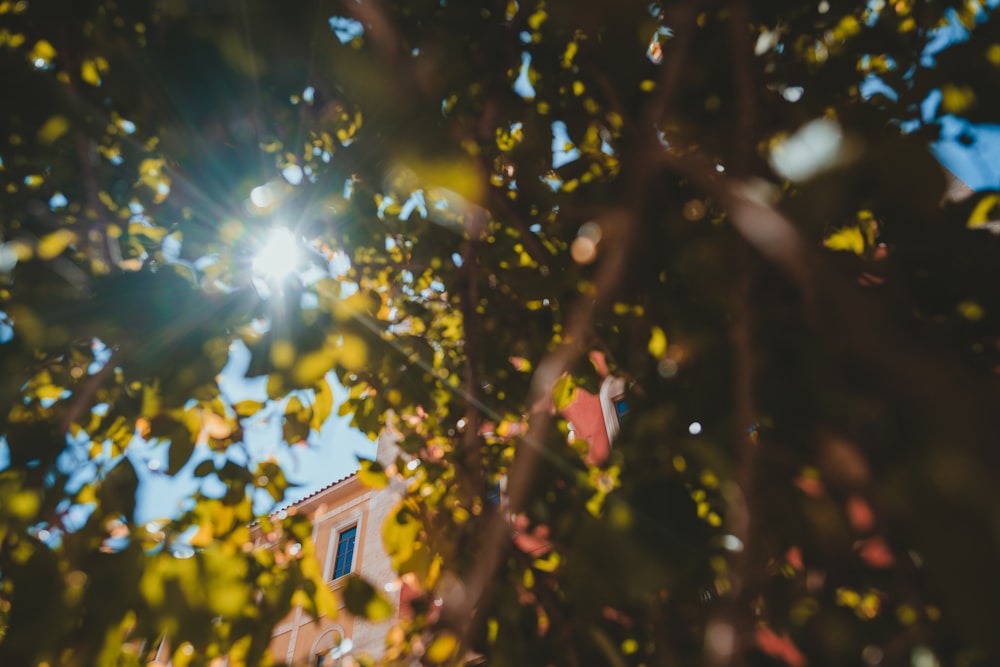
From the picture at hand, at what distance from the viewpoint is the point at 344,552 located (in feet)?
40.7

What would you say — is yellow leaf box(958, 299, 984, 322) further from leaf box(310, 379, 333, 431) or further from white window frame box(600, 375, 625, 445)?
white window frame box(600, 375, 625, 445)

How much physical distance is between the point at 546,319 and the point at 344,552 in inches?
465

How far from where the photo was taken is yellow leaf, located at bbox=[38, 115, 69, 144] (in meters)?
2.02

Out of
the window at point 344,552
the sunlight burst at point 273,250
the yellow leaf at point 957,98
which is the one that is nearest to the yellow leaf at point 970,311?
the yellow leaf at point 957,98

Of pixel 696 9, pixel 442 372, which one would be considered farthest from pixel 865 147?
pixel 442 372

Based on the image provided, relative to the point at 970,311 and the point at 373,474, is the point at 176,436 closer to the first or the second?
the point at 373,474

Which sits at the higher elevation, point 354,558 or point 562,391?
point 354,558

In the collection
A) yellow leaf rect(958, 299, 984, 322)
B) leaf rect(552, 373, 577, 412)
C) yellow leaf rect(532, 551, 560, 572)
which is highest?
leaf rect(552, 373, 577, 412)

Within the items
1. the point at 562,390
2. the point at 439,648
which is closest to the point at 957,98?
the point at 562,390

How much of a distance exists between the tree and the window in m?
10.6

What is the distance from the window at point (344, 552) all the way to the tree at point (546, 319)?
1063cm

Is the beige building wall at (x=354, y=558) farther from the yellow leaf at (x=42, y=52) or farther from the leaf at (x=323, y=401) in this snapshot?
the yellow leaf at (x=42, y=52)

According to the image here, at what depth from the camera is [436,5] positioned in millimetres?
2066

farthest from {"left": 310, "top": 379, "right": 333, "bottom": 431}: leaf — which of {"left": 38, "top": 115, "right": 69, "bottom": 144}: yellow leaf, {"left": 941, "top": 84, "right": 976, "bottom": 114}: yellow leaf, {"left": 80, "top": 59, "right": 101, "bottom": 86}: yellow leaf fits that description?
{"left": 941, "top": 84, "right": 976, "bottom": 114}: yellow leaf
